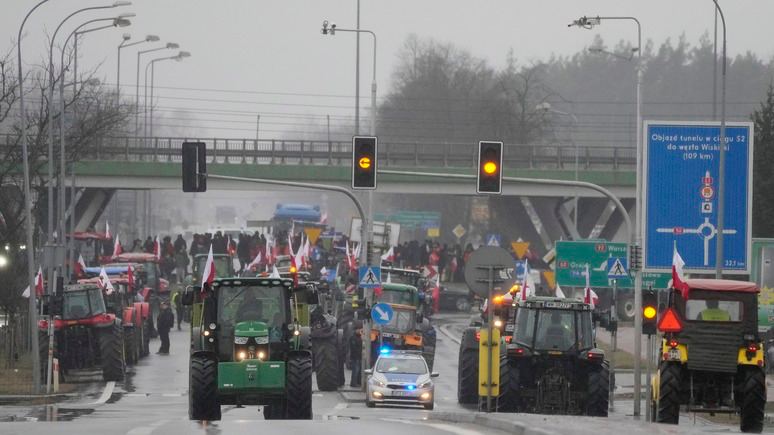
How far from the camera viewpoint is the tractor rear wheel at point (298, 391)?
24406mm

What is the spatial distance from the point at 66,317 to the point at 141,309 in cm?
689

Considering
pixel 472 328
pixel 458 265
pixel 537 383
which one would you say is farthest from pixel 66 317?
pixel 458 265

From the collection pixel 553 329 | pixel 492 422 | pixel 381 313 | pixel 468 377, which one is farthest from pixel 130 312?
pixel 492 422

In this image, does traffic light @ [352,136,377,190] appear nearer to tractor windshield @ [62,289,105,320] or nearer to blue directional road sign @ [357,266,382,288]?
blue directional road sign @ [357,266,382,288]

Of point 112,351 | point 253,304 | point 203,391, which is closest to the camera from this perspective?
point 203,391

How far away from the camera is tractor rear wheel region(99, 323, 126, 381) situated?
1591 inches

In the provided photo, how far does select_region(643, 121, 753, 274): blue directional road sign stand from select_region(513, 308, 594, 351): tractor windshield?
3.46 meters

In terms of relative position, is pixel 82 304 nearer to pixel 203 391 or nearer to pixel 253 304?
pixel 253 304

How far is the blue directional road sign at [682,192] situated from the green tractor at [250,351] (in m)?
10.1

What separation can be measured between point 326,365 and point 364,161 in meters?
7.27

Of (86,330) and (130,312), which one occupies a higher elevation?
(130,312)

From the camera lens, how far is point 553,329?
30578mm

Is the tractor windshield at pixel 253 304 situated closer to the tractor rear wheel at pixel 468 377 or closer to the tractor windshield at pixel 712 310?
the tractor windshield at pixel 712 310

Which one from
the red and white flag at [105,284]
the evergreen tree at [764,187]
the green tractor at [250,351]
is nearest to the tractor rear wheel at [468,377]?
Result: the green tractor at [250,351]
